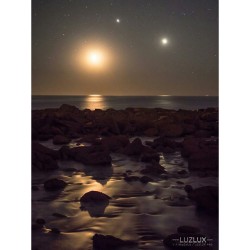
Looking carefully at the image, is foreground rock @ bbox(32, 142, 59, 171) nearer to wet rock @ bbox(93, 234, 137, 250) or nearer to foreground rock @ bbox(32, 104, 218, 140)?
foreground rock @ bbox(32, 104, 218, 140)

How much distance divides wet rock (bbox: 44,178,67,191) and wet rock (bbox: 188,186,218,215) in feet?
2.69

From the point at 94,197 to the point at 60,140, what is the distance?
125cm

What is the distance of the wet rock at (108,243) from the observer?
1999 mm

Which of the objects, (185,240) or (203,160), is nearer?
(185,240)

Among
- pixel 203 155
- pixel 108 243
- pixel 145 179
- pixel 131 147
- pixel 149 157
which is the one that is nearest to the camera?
pixel 108 243

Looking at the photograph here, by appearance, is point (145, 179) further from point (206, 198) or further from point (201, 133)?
point (201, 133)

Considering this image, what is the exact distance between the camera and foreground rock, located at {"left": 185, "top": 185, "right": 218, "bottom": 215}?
2195 millimetres

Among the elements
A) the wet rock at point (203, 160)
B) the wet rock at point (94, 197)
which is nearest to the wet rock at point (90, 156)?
the wet rock at point (94, 197)

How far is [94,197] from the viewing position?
2363 mm

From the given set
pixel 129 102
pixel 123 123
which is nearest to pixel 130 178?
pixel 123 123
